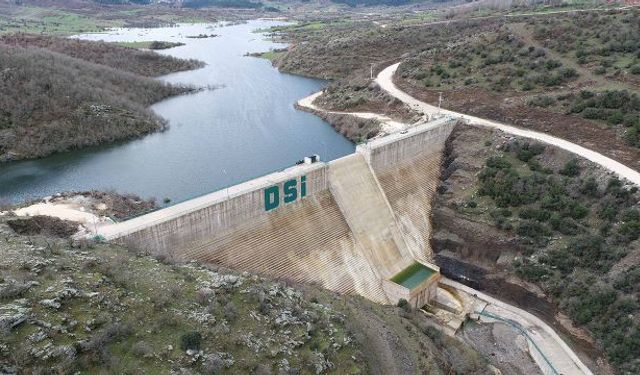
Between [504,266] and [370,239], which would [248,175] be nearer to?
[370,239]

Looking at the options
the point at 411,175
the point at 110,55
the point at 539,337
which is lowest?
the point at 539,337

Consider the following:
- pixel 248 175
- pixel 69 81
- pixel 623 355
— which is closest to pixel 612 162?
pixel 623 355

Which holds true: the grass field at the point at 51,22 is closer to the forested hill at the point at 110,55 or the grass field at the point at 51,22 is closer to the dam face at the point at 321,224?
the forested hill at the point at 110,55

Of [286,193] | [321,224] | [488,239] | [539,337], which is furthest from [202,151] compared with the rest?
[539,337]

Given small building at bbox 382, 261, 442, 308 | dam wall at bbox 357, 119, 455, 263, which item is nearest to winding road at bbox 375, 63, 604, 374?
small building at bbox 382, 261, 442, 308

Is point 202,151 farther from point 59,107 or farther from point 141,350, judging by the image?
point 141,350

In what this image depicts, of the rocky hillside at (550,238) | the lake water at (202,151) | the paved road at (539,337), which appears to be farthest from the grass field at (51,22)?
the paved road at (539,337)
